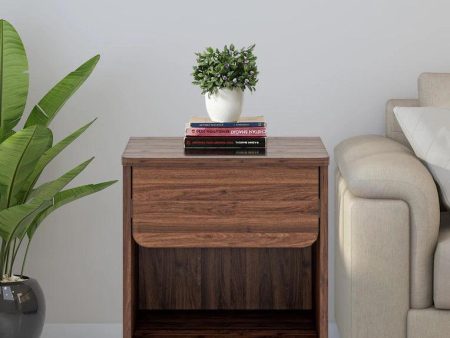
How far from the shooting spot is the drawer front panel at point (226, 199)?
9.07 feet

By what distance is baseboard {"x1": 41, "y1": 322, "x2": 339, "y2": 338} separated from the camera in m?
3.49

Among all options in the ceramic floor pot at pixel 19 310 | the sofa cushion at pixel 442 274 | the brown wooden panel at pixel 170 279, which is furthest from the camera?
Answer: the brown wooden panel at pixel 170 279

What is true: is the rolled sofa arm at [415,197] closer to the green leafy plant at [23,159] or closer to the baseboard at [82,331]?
the green leafy plant at [23,159]

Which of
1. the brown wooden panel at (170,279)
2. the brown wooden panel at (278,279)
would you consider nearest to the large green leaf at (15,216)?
the brown wooden panel at (170,279)

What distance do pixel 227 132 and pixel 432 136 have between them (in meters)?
0.57

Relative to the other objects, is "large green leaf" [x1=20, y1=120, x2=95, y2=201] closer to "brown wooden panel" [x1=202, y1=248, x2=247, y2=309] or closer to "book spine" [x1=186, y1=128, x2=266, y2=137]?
"book spine" [x1=186, y1=128, x2=266, y2=137]

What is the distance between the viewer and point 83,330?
11.5 feet

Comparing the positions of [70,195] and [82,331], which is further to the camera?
[82,331]

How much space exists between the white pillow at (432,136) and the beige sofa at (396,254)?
0.07m

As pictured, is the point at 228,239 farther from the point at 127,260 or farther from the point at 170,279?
the point at 170,279

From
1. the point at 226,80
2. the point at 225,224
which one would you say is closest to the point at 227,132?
the point at 226,80

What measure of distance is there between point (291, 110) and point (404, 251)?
85 centimetres

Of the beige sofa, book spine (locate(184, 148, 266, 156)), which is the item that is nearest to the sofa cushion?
the beige sofa

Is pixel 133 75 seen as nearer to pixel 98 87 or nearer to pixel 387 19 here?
pixel 98 87
